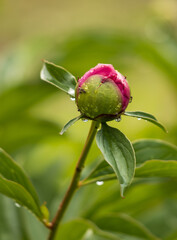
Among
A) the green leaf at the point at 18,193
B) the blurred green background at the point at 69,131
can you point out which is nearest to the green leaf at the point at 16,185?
the green leaf at the point at 18,193

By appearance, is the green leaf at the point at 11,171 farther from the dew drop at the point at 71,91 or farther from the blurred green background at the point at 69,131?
the blurred green background at the point at 69,131

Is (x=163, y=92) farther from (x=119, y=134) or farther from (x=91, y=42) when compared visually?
(x=119, y=134)

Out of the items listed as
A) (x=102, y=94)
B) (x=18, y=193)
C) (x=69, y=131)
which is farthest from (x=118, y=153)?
(x=69, y=131)

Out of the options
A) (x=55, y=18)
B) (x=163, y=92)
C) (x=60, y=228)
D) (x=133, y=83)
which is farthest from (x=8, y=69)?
(x=55, y=18)

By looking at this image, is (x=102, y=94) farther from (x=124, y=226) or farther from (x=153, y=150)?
(x=124, y=226)

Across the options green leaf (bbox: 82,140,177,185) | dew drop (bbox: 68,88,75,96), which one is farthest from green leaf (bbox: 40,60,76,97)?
green leaf (bbox: 82,140,177,185)
